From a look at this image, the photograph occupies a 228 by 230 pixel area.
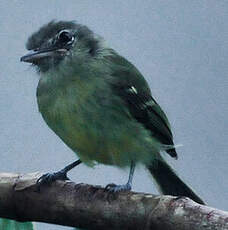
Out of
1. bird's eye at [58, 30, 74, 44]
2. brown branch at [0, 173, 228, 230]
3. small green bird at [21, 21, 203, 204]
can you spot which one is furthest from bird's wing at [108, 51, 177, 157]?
brown branch at [0, 173, 228, 230]

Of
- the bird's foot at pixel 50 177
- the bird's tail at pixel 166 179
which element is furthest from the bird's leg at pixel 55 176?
the bird's tail at pixel 166 179

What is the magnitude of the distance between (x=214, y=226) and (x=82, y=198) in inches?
8.8

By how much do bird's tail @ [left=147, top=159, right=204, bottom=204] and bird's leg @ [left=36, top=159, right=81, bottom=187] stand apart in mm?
158

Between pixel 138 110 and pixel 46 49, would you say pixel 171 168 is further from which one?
pixel 46 49

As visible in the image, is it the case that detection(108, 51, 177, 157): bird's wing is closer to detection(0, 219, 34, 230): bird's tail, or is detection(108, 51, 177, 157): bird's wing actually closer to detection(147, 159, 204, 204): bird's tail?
detection(147, 159, 204, 204): bird's tail

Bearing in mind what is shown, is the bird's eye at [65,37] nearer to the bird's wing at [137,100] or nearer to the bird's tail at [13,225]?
the bird's wing at [137,100]

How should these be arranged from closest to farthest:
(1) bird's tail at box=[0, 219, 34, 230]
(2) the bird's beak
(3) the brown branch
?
1. (3) the brown branch
2. (1) bird's tail at box=[0, 219, 34, 230]
3. (2) the bird's beak

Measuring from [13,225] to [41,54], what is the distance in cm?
32

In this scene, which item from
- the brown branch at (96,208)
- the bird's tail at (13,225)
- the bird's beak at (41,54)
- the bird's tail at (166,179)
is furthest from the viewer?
the bird's tail at (166,179)

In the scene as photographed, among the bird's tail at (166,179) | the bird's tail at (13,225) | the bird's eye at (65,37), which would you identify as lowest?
the bird's tail at (166,179)

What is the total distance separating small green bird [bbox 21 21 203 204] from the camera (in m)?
1.07

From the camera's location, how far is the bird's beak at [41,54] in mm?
1004

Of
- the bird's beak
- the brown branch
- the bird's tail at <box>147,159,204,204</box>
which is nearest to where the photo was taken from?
the brown branch

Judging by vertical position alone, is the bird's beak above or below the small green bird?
above
